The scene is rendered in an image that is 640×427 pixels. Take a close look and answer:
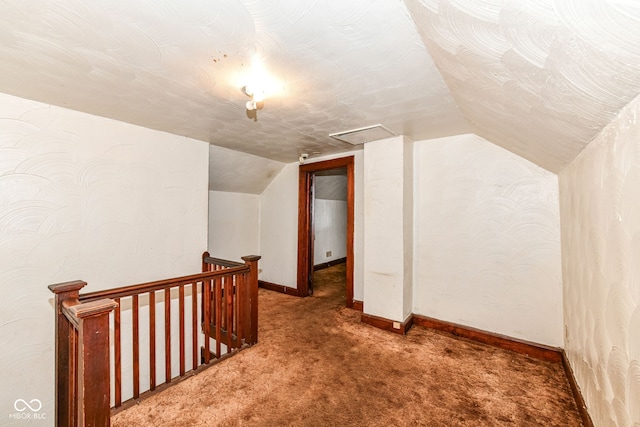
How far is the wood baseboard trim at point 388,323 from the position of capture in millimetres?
2877

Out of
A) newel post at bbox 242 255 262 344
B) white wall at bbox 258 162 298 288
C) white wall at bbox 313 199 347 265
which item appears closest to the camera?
newel post at bbox 242 255 262 344

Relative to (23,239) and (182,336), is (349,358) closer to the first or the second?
(182,336)

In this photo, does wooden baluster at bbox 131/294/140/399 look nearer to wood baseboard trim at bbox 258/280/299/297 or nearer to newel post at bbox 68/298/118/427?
newel post at bbox 68/298/118/427

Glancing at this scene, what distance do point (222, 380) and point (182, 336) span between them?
0.47 meters

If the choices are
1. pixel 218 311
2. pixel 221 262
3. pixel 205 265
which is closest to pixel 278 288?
pixel 205 265

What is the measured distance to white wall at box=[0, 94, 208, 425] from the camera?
6.41 feet

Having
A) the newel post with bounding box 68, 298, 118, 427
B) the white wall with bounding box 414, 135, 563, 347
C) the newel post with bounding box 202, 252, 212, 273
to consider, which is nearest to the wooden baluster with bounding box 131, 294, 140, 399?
the newel post with bounding box 68, 298, 118, 427

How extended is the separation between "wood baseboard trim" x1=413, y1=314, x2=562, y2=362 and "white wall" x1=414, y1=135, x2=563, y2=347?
6 centimetres

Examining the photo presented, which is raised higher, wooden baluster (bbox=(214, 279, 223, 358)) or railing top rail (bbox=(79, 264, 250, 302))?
railing top rail (bbox=(79, 264, 250, 302))

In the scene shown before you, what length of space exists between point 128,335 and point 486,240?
12.5 feet

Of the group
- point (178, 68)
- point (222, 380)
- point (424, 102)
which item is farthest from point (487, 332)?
point (178, 68)

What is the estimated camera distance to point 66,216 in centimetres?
221

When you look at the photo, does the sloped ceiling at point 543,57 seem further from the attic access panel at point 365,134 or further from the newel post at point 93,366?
the newel post at point 93,366

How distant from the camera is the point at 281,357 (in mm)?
2361
